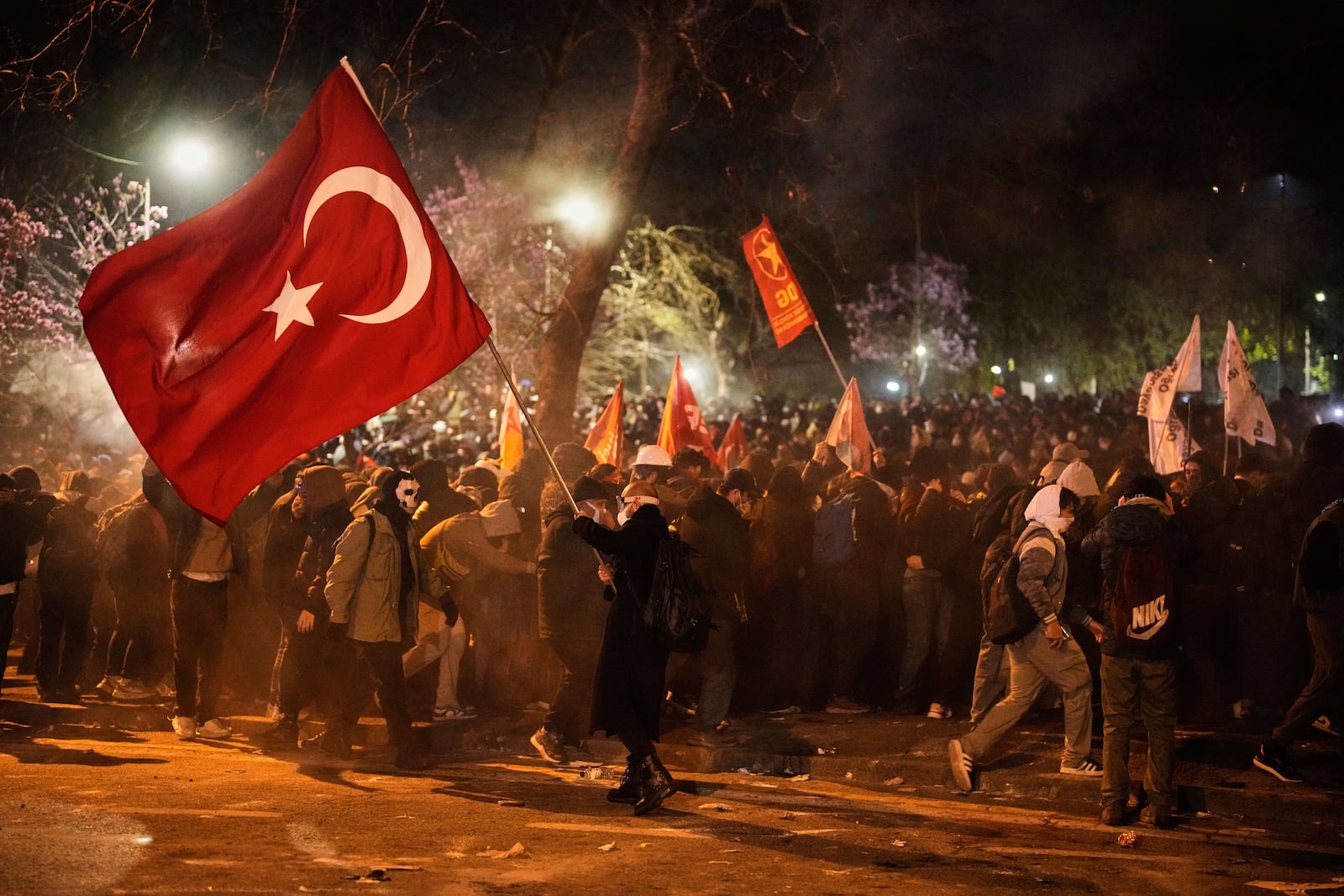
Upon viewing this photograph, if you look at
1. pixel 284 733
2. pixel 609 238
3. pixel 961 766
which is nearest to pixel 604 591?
pixel 961 766

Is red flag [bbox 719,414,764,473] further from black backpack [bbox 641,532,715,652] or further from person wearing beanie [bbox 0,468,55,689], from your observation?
black backpack [bbox 641,532,715,652]

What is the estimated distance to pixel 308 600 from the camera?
891 centimetres

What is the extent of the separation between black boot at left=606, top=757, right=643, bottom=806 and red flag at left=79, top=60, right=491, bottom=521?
2.41 m

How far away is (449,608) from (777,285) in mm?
7110

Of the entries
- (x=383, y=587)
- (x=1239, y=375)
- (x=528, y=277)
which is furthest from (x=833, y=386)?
(x=383, y=587)

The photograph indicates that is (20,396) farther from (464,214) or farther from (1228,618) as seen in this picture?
(1228,618)

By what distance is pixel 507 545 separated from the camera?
10.4 m

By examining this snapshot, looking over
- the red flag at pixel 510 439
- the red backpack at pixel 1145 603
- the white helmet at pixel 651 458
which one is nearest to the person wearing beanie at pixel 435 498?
the white helmet at pixel 651 458

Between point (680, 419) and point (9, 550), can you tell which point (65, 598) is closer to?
point (9, 550)

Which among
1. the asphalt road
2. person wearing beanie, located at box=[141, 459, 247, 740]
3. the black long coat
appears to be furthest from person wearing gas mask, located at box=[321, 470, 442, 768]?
the black long coat

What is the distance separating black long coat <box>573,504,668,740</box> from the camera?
24.7 feet

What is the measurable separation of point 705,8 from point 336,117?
7211 millimetres

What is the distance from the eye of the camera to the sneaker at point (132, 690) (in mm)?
11023

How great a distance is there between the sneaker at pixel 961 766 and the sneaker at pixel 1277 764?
1638 mm
